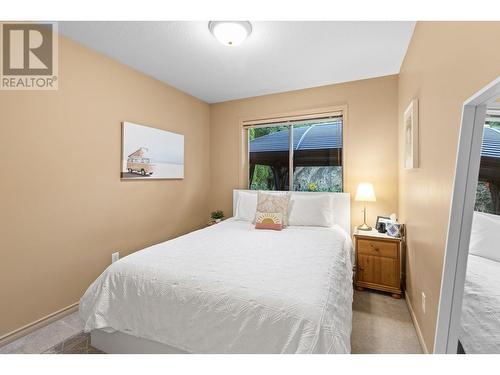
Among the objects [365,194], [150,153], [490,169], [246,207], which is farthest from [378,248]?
[150,153]

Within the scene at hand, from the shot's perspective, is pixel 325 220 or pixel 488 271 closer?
pixel 488 271

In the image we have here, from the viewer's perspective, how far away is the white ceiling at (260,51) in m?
2.00

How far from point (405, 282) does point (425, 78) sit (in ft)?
6.58

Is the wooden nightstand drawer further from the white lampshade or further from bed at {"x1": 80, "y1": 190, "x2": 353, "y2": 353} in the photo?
bed at {"x1": 80, "y1": 190, "x2": 353, "y2": 353}

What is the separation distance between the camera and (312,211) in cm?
289

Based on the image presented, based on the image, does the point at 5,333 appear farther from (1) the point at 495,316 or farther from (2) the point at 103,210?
(1) the point at 495,316

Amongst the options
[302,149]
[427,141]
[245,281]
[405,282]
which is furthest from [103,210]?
[405,282]

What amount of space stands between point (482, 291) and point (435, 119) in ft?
3.56

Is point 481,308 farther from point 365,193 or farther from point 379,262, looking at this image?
point 365,193

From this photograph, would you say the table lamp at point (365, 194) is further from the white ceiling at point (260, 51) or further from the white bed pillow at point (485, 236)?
the white bed pillow at point (485, 236)

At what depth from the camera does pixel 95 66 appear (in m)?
2.35

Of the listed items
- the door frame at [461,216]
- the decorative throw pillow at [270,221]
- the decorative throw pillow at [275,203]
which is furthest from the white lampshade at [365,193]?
the door frame at [461,216]

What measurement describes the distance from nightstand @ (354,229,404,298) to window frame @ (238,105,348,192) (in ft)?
2.65
